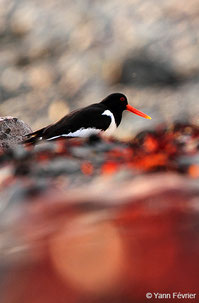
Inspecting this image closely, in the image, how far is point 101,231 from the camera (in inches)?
46.9

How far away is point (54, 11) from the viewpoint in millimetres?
8023

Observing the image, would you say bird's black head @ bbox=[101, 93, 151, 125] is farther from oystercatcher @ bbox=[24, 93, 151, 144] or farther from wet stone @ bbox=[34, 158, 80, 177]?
wet stone @ bbox=[34, 158, 80, 177]

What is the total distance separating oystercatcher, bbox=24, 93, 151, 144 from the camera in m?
4.96

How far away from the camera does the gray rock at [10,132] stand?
17.3 ft

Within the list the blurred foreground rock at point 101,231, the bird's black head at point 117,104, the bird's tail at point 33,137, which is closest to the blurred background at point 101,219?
the blurred foreground rock at point 101,231

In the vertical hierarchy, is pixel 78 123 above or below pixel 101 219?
above

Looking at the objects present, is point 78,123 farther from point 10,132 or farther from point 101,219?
point 101,219

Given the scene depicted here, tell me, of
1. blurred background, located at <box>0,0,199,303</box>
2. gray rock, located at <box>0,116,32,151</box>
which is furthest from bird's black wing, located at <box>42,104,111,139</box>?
blurred background, located at <box>0,0,199,303</box>

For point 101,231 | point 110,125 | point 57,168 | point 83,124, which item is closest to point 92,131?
point 83,124

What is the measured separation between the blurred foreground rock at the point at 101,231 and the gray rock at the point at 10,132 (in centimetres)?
366

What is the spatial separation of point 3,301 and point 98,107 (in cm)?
457

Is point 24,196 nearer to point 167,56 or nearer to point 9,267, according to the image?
point 9,267

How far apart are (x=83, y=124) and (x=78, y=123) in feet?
0.25

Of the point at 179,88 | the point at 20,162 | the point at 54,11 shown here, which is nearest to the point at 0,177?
the point at 20,162
